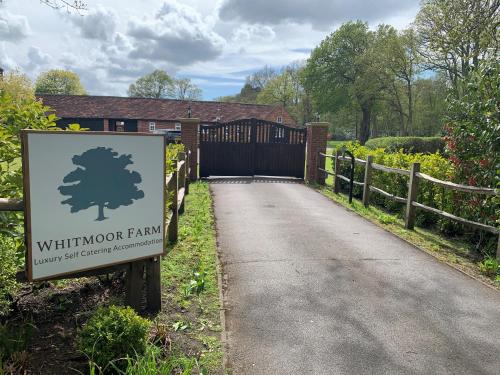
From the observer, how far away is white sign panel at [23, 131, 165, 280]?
2.82 metres

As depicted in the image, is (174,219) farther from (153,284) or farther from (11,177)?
(11,177)

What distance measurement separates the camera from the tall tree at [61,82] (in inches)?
2625

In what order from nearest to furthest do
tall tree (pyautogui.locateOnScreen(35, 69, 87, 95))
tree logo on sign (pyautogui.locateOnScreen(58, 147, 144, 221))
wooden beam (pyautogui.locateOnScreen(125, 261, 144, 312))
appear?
tree logo on sign (pyautogui.locateOnScreen(58, 147, 144, 221)) → wooden beam (pyautogui.locateOnScreen(125, 261, 144, 312)) → tall tree (pyautogui.locateOnScreen(35, 69, 87, 95))

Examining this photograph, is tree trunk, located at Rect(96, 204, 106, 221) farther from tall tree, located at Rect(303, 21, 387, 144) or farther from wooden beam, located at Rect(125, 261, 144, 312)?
tall tree, located at Rect(303, 21, 387, 144)

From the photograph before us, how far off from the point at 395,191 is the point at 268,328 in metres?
6.36

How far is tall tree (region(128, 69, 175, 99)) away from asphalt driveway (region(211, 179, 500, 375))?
76.5 m

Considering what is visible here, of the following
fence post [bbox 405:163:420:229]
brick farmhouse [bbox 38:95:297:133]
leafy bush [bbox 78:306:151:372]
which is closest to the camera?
leafy bush [bbox 78:306:151:372]

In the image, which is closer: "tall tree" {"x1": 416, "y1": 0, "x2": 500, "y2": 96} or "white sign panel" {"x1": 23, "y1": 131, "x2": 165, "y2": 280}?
"white sign panel" {"x1": 23, "y1": 131, "x2": 165, "y2": 280}

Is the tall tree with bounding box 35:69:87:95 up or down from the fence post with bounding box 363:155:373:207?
up

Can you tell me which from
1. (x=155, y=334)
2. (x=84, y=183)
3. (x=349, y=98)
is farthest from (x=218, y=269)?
(x=349, y=98)

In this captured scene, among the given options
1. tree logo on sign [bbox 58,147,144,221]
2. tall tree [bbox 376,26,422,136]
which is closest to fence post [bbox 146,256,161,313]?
tree logo on sign [bbox 58,147,144,221]

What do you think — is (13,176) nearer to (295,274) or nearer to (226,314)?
(226,314)

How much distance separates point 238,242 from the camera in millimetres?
6535

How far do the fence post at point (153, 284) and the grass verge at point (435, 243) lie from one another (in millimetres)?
3869
